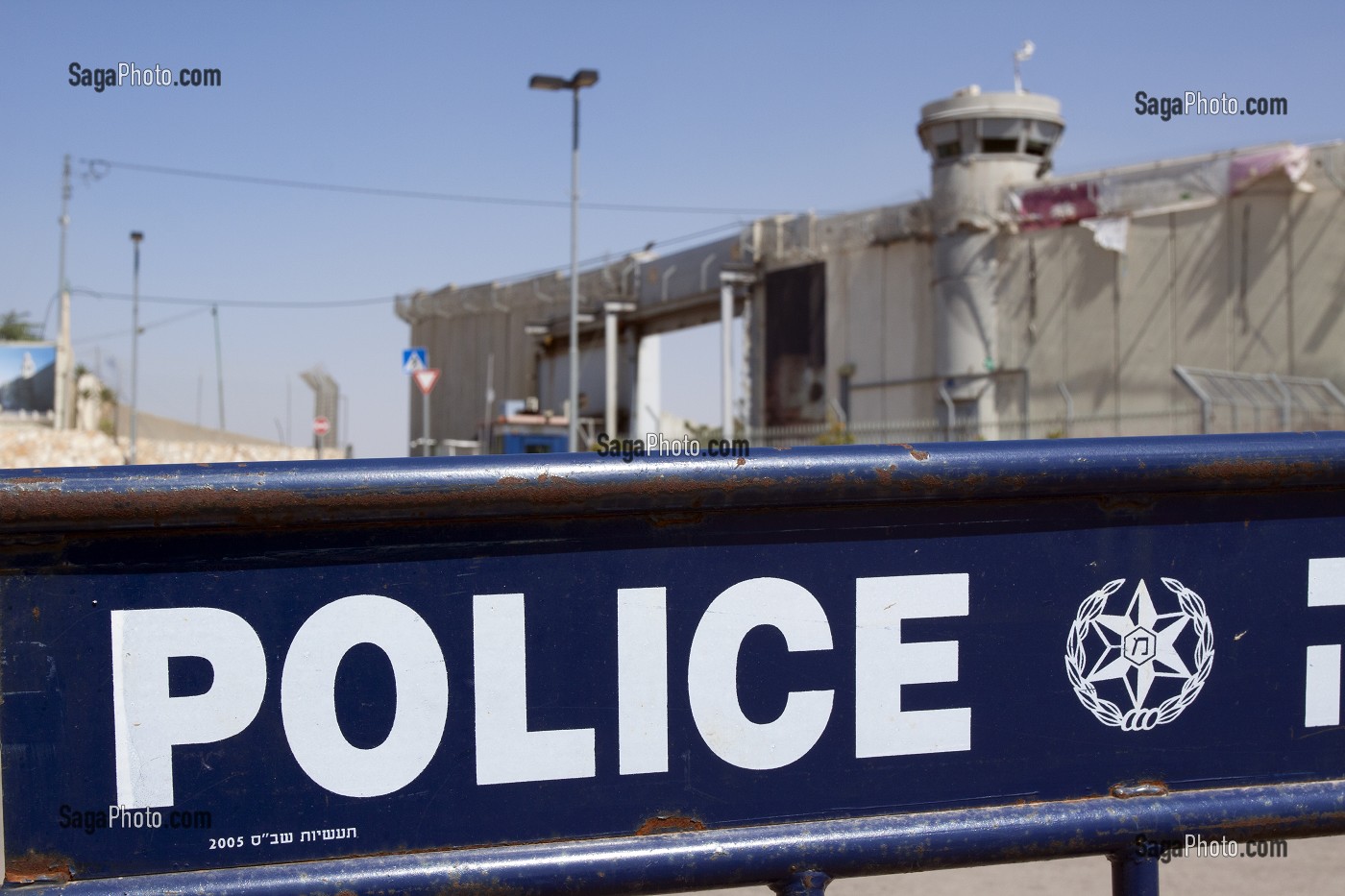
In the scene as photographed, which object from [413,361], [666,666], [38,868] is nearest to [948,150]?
[413,361]

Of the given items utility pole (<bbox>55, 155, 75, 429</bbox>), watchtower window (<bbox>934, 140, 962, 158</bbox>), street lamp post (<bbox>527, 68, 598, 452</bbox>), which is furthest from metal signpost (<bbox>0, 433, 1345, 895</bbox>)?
utility pole (<bbox>55, 155, 75, 429</bbox>)

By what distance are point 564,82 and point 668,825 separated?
25.4 meters

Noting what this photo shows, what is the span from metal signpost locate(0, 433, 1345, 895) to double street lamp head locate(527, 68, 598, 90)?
2474 centimetres

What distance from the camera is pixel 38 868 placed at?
1.55 meters

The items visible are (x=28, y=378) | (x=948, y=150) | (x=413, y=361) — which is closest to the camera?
(x=413, y=361)

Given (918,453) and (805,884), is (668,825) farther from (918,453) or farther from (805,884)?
(918,453)

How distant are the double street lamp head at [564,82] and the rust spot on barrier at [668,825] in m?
24.9

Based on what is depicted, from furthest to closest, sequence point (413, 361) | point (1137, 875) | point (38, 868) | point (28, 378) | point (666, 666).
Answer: point (28, 378), point (413, 361), point (1137, 875), point (666, 666), point (38, 868)

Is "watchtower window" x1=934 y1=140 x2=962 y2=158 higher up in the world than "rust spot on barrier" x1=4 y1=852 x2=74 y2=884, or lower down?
higher up

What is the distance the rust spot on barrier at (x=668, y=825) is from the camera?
169cm

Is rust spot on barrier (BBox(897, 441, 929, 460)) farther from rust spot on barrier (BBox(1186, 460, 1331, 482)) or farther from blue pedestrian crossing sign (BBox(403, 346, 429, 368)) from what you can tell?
blue pedestrian crossing sign (BBox(403, 346, 429, 368))

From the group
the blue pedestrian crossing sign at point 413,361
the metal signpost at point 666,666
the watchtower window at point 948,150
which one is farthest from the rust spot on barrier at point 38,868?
the watchtower window at point 948,150

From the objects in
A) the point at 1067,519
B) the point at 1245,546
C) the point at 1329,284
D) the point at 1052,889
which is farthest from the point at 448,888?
the point at 1329,284

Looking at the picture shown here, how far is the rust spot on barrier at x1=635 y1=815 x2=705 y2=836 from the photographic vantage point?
5.56ft
